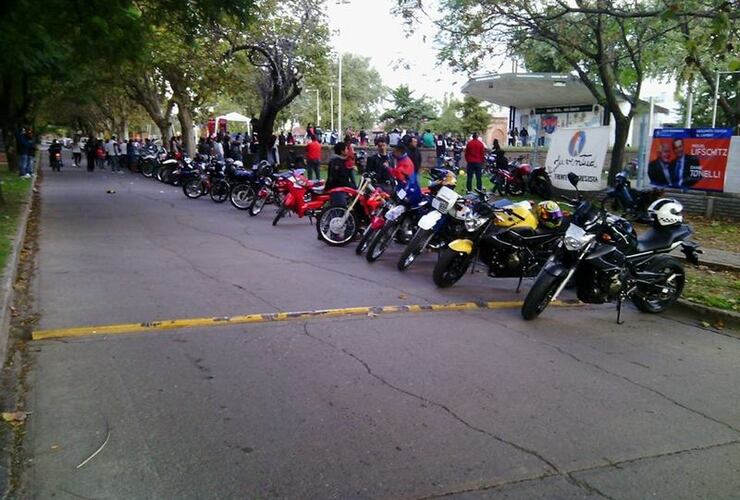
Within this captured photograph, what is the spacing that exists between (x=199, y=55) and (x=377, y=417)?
2440cm

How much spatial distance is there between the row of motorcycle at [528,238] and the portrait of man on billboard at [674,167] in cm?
668

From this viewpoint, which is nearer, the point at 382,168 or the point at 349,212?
the point at 349,212

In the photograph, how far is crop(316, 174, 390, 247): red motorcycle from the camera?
419 inches

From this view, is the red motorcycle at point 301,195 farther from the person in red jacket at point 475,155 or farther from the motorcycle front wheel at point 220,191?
the person in red jacket at point 475,155

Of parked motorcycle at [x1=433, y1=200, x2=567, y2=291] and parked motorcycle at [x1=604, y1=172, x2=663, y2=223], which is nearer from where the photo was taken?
parked motorcycle at [x1=433, y1=200, x2=567, y2=291]

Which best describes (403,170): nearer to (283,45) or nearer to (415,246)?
(415,246)

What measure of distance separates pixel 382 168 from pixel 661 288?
252 inches

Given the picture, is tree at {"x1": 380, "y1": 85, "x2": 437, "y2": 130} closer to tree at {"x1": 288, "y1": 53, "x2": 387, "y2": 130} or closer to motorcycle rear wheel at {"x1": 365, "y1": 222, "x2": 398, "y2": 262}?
tree at {"x1": 288, "y1": 53, "x2": 387, "y2": 130}

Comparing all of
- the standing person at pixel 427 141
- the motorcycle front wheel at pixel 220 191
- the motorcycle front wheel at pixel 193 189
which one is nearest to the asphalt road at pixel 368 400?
the motorcycle front wheel at pixel 220 191

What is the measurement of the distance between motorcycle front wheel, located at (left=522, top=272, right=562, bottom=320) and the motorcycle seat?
124cm

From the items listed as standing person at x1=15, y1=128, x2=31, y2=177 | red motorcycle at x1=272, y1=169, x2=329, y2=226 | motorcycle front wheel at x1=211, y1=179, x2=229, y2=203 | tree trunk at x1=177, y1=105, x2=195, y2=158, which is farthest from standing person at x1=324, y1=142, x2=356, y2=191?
tree trunk at x1=177, y1=105, x2=195, y2=158

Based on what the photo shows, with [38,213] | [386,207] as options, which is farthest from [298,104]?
[386,207]

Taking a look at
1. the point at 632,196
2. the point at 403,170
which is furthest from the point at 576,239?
the point at 632,196

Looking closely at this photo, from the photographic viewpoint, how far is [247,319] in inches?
245
